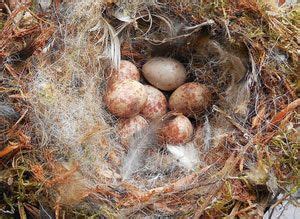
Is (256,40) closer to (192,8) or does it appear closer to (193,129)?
(192,8)

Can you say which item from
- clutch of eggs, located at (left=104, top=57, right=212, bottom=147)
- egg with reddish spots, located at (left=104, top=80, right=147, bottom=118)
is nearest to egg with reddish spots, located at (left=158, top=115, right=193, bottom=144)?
clutch of eggs, located at (left=104, top=57, right=212, bottom=147)

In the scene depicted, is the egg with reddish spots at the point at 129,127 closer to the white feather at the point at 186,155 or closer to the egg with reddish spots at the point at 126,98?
the egg with reddish spots at the point at 126,98

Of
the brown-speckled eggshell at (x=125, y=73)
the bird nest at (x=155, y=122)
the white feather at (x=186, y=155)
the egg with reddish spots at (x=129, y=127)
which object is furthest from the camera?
the brown-speckled eggshell at (x=125, y=73)

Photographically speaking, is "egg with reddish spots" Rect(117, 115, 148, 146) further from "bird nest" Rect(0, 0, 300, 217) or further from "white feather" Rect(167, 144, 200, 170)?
"white feather" Rect(167, 144, 200, 170)

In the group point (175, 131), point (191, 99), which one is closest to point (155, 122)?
point (175, 131)

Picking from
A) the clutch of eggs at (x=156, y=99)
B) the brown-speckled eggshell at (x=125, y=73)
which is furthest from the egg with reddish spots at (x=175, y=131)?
the brown-speckled eggshell at (x=125, y=73)

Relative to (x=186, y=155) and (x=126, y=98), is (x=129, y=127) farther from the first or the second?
(x=186, y=155)

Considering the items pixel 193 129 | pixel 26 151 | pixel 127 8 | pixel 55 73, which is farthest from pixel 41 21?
pixel 193 129
